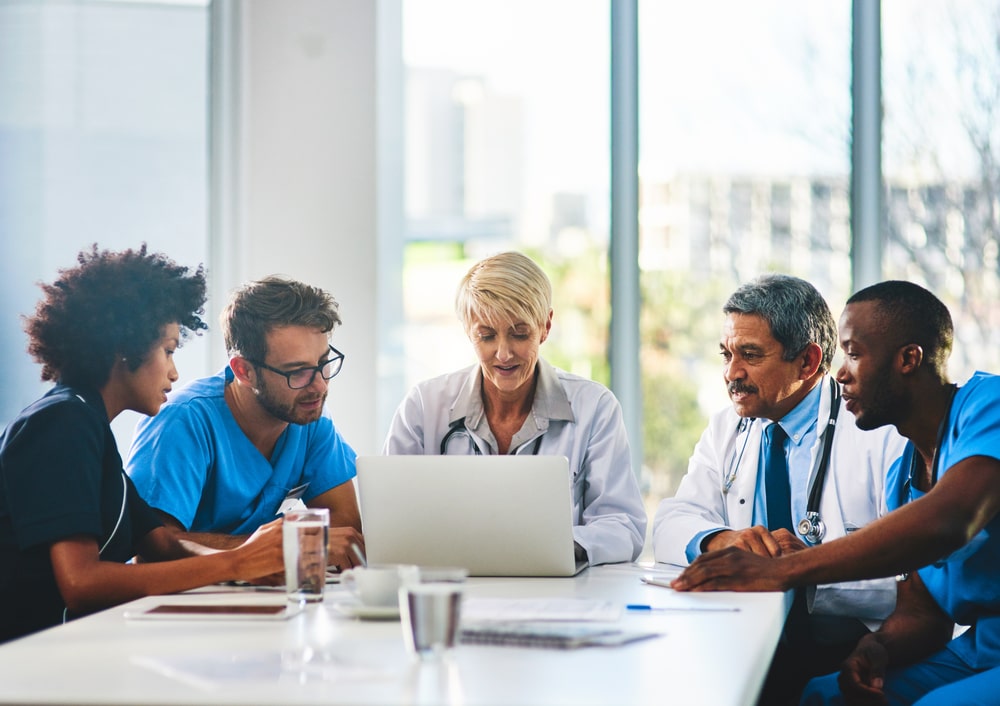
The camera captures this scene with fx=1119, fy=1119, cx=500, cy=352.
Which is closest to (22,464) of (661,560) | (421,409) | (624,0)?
(421,409)

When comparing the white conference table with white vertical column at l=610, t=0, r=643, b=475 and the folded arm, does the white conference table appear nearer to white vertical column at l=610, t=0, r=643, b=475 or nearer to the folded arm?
the folded arm

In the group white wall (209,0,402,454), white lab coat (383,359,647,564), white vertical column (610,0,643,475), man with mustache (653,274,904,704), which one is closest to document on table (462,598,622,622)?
man with mustache (653,274,904,704)

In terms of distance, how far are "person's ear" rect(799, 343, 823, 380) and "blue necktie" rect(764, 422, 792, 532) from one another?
0.17 m

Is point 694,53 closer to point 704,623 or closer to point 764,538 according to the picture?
point 764,538

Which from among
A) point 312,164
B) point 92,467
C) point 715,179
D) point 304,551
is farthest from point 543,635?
point 715,179

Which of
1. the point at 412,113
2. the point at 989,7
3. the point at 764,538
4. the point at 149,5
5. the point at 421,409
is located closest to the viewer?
the point at 764,538

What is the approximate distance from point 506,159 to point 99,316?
2.48 metres

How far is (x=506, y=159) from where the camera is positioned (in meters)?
4.43

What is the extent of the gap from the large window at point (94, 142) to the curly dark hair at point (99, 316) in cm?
109

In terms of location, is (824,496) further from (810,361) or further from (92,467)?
(92,467)

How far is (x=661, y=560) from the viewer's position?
2.55m

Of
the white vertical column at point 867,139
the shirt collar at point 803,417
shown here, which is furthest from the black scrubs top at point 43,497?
the white vertical column at point 867,139

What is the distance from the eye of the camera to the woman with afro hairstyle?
192 cm

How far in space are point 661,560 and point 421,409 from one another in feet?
2.48
